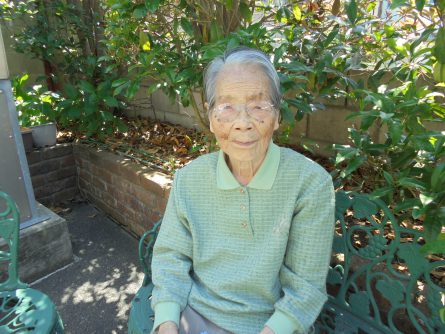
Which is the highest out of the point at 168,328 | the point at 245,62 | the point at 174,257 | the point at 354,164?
the point at 245,62

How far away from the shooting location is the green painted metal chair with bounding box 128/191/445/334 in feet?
4.62

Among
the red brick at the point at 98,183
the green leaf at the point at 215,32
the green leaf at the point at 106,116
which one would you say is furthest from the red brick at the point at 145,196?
the green leaf at the point at 215,32

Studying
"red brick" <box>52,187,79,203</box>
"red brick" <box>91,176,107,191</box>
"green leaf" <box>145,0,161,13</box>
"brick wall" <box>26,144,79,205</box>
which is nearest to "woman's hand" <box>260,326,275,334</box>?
"green leaf" <box>145,0,161,13</box>

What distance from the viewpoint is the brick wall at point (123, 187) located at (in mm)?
3105

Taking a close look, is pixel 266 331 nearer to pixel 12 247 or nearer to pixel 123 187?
pixel 12 247

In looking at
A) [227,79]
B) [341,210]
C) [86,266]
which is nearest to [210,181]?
[227,79]

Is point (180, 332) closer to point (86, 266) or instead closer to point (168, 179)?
point (168, 179)

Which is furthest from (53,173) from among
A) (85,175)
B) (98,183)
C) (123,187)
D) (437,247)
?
(437,247)

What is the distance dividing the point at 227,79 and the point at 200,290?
2.90 ft

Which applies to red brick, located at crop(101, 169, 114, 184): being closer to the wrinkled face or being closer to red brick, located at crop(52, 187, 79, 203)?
red brick, located at crop(52, 187, 79, 203)

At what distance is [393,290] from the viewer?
4.92 feet

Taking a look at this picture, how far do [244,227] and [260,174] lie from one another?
224 millimetres

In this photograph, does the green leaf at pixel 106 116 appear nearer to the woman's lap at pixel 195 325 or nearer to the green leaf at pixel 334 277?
the woman's lap at pixel 195 325

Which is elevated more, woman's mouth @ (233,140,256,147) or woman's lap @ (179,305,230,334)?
woman's mouth @ (233,140,256,147)
